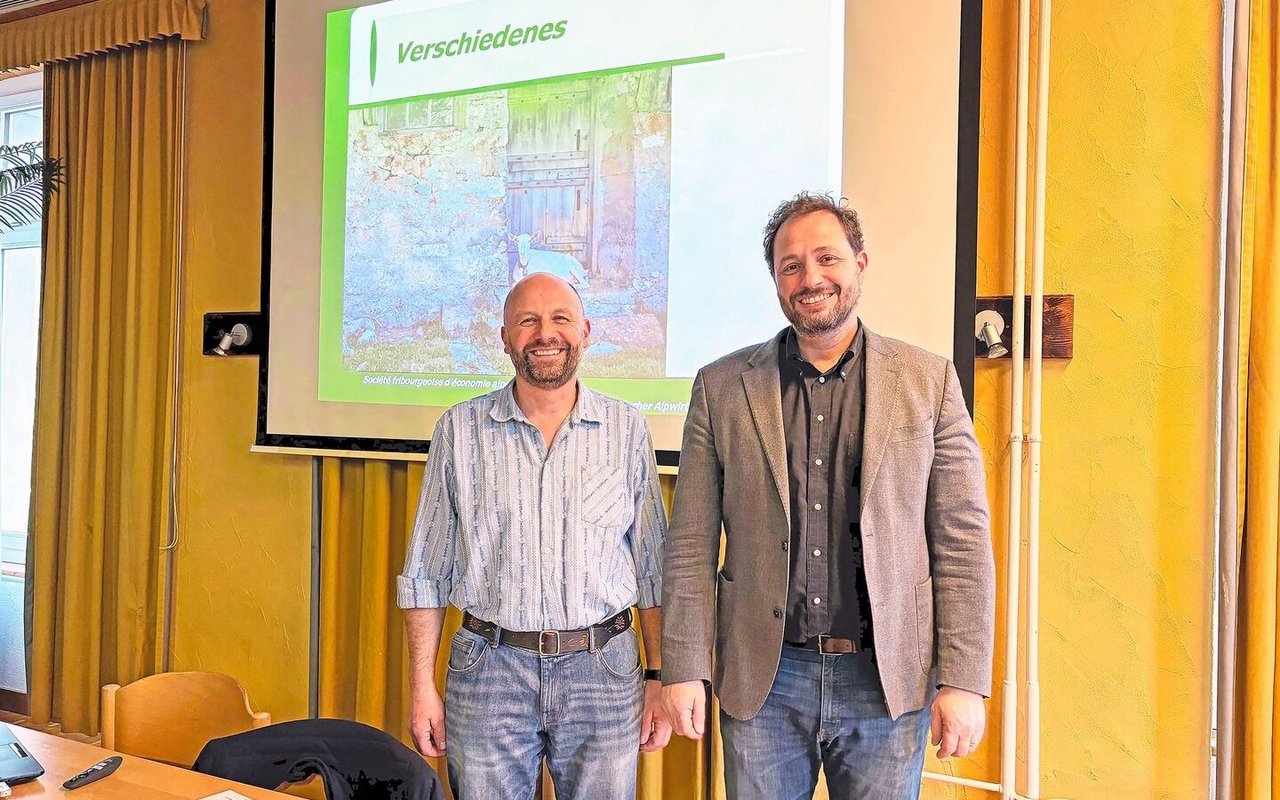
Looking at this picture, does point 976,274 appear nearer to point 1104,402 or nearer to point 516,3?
point 1104,402

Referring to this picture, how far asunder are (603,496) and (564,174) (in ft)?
3.44

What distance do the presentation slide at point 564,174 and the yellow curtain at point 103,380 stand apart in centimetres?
78

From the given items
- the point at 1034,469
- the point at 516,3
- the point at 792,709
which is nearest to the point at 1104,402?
the point at 1034,469

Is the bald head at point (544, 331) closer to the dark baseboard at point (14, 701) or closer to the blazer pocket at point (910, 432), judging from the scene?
the blazer pocket at point (910, 432)

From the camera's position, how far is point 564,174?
2512 millimetres

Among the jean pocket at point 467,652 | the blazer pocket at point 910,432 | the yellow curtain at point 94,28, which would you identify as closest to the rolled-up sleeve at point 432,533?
the jean pocket at point 467,652

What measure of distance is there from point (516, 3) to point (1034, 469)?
5.91 feet

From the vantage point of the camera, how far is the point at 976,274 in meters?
2.12

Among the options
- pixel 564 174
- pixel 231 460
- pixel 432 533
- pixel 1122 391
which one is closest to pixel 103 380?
pixel 231 460

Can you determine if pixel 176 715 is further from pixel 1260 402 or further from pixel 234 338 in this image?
pixel 1260 402

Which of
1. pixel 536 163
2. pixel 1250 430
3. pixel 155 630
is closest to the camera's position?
pixel 1250 430

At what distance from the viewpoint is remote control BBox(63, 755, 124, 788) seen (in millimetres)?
1422

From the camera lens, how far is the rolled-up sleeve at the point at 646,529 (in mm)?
1877

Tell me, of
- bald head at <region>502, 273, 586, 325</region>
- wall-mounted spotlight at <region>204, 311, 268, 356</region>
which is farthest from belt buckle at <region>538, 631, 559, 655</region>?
wall-mounted spotlight at <region>204, 311, 268, 356</region>
